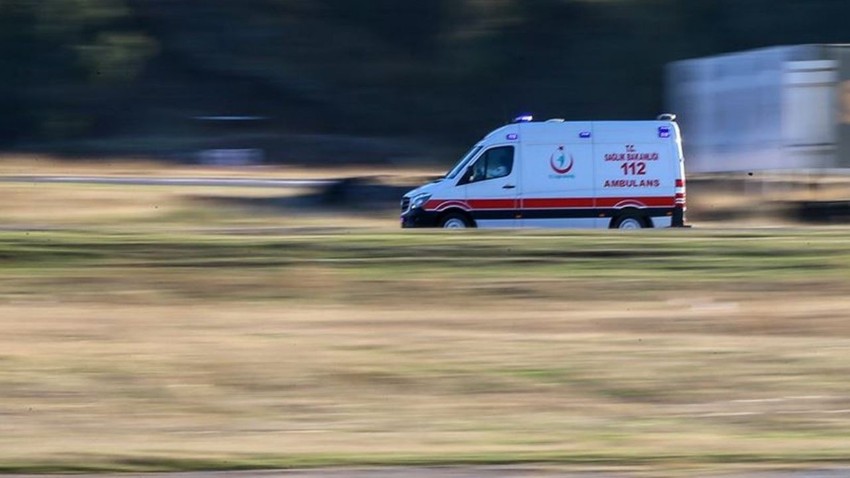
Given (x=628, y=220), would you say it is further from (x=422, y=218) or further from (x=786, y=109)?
(x=786, y=109)

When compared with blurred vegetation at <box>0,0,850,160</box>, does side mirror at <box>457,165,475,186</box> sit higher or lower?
lower

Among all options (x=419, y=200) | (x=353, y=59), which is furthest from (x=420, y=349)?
(x=353, y=59)

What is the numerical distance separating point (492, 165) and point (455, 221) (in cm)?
113

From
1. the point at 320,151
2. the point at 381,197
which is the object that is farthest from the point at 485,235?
the point at 320,151

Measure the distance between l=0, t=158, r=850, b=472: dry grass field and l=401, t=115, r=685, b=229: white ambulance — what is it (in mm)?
6303

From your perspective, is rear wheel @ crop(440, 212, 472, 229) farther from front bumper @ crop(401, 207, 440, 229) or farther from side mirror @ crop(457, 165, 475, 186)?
side mirror @ crop(457, 165, 475, 186)

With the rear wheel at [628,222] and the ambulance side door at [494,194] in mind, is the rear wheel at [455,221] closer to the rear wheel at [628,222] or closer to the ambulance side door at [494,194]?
the ambulance side door at [494,194]

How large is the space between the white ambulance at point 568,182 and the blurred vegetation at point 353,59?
95.3 feet

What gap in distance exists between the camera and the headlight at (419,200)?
72.1 ft

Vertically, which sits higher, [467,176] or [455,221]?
[467,176]

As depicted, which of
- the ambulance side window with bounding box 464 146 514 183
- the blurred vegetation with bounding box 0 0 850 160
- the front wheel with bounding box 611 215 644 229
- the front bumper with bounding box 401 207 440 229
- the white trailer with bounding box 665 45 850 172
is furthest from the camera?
the blurred vegetation with bounding box 0 0 850 160

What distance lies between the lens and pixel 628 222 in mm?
21656

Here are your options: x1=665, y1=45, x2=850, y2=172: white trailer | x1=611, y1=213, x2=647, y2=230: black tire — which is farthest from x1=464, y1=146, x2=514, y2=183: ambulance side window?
x1=665, y1=45, x2=850, y2=172: white trailer

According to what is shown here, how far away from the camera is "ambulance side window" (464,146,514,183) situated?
22.0m
